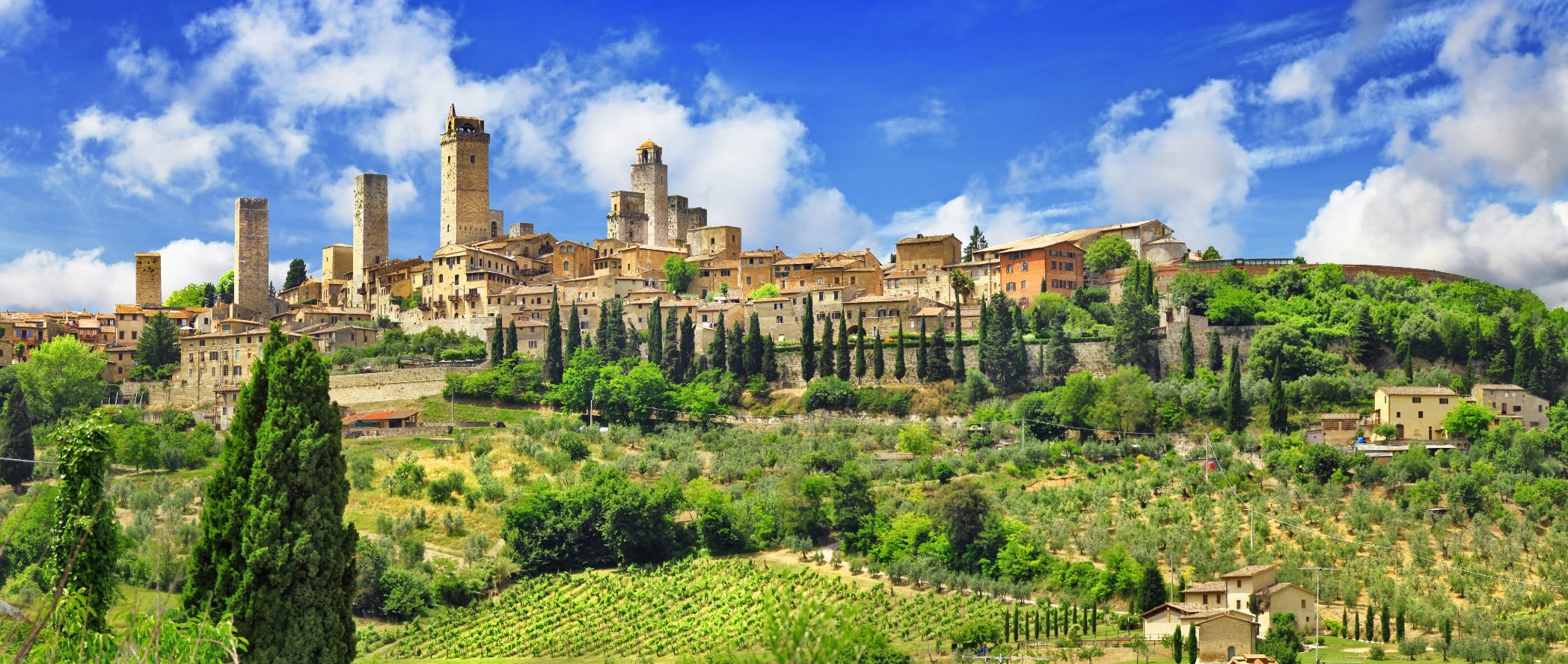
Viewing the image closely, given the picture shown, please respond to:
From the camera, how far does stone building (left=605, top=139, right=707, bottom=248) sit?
96938 millimetres

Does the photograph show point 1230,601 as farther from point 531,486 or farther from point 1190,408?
point 531,486

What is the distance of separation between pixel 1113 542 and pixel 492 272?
43.1 metres

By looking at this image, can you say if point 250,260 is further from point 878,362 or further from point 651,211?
point 878,362

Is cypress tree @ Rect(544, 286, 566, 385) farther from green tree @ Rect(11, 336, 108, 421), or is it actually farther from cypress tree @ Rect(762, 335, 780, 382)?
green tree @ Rect(11, 336, 108, 421)

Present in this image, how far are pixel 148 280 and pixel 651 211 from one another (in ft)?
94.3

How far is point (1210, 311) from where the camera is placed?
218 feet

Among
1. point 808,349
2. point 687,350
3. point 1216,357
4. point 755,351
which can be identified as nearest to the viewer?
point 1216,357

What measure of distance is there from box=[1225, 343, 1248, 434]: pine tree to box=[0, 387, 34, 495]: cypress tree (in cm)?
4149

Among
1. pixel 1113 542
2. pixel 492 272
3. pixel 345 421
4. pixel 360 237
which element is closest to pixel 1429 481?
pixel 1113 542

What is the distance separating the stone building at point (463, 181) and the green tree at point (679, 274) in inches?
558

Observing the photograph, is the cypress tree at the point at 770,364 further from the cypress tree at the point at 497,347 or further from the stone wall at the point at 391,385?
the stone wall at the point at 391,385

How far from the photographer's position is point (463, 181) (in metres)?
93.2

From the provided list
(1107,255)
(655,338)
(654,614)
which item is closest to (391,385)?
(655,338)

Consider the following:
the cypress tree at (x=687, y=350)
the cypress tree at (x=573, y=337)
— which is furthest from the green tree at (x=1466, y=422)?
the cypress tree at (x=573, y=337)
